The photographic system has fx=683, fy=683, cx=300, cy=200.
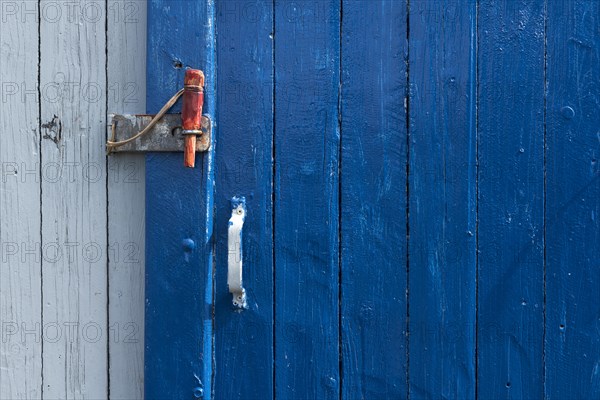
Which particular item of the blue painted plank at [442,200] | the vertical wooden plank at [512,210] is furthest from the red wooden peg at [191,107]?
the vertical wooden plank at [512,210]

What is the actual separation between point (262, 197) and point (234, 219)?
0.07 m

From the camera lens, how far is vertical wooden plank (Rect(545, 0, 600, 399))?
132 cm

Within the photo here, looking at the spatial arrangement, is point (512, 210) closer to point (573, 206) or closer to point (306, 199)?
point (573, 206)

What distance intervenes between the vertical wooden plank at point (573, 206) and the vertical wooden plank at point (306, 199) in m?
0.42

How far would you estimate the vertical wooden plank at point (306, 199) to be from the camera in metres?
1.36

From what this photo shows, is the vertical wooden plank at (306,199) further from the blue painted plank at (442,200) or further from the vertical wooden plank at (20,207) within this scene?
the vertical wooden plank at (20,207)

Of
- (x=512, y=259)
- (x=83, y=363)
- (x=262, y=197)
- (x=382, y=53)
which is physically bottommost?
(x=83, y=363)

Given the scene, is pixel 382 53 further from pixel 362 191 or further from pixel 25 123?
pixel 25 123

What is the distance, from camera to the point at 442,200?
1346 mm

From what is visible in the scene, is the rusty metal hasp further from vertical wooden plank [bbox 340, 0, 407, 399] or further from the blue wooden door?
vertical wooden plank [bbox 340, 0, 407, 399]

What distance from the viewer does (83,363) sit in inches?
55.4

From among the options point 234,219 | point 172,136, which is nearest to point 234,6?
point 172,136

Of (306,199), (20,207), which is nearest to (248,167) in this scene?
(306,199)

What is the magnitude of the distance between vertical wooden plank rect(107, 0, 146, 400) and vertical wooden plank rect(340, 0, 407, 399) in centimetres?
42
